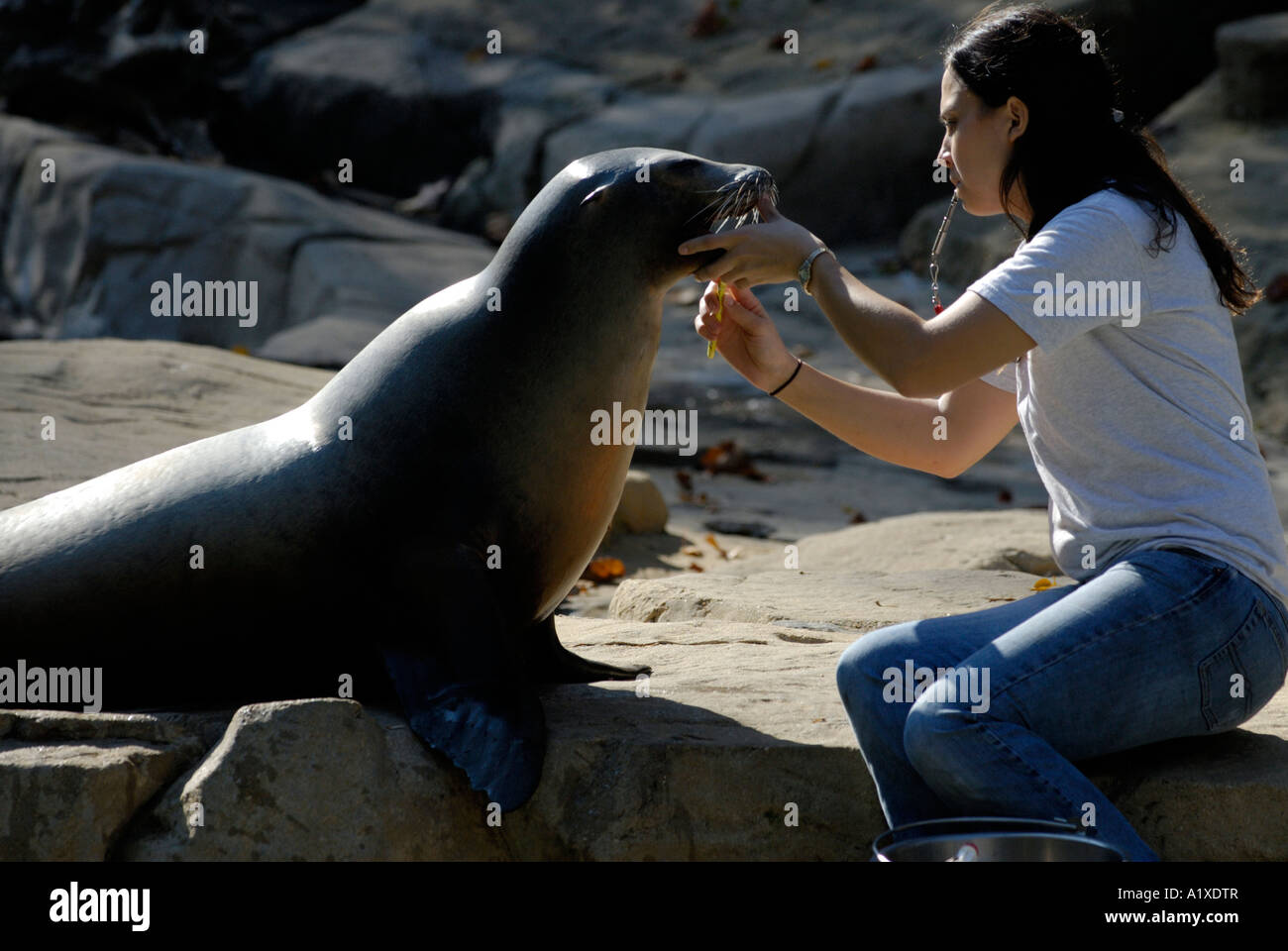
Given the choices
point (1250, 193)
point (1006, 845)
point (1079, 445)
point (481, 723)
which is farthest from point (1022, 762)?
point (1250, 193)

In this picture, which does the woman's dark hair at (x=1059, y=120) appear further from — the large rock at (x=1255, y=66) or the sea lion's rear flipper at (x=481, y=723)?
the large rock at (x=1255, y=66)

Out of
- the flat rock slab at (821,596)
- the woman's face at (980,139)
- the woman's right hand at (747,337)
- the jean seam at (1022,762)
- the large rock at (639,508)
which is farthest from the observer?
the large rock at (639,508)

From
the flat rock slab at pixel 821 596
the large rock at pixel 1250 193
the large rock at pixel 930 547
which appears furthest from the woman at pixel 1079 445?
the large rock at pixel 1250 193

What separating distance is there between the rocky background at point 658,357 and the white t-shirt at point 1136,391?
0.46m

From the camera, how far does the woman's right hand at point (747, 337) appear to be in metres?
3.36

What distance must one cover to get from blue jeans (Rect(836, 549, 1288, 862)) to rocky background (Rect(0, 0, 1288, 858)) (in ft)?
0.66

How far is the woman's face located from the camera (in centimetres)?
290

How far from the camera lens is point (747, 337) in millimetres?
3414

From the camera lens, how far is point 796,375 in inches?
135

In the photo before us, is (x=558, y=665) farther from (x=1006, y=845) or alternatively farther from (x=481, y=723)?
(x=1006, y=845)

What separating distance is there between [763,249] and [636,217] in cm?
34

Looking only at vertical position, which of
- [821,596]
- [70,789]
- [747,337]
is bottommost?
[70,789]
